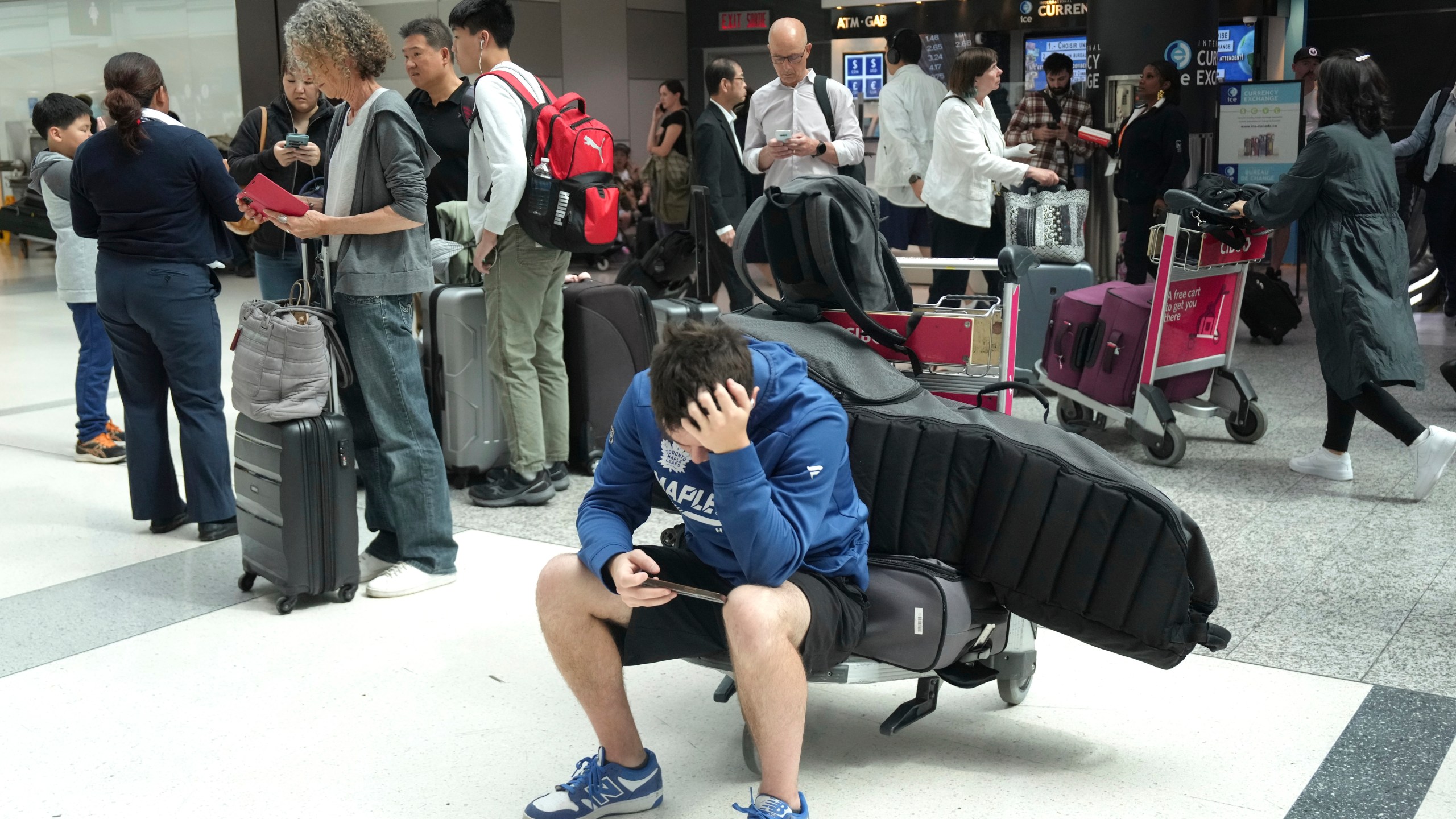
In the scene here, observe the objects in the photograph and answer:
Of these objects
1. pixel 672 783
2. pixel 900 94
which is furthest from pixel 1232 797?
pixel 900 94

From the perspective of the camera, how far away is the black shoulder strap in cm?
607

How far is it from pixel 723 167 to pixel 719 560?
14.1 ft

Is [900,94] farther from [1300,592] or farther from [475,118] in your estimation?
[1300,592]

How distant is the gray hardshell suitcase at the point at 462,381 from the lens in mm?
4965

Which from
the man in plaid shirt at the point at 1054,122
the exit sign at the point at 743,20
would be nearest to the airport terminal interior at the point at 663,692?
the man in plaid shirt at the point at 1054,122

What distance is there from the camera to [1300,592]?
3.73m

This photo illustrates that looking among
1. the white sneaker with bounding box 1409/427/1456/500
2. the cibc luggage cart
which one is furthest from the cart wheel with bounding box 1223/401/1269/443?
the white sneaker with bounding box 1409/427/1456/500

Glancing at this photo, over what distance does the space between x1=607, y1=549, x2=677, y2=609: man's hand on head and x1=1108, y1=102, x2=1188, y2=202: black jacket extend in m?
6.73

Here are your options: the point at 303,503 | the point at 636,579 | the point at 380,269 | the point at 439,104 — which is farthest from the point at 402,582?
the point at 439,104

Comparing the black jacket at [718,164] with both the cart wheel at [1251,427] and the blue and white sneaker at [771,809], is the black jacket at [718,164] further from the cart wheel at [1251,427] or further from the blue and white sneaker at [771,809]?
the blue and white sneaker at [771,809]

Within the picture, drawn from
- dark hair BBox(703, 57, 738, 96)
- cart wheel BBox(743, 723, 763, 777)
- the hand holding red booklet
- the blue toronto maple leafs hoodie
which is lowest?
cart wheel BBox(743, 723, 763, 777)

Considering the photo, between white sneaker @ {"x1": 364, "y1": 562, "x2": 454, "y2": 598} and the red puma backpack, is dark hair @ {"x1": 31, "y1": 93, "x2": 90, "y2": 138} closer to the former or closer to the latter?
the red puma backpack

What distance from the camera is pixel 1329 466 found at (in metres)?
4.99

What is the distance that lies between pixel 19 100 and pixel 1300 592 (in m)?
15.2
